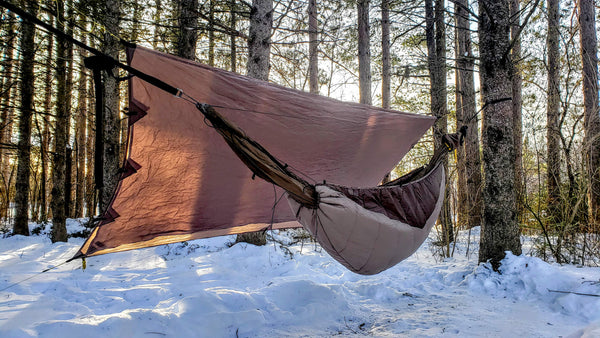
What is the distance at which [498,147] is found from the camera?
95.4 inches

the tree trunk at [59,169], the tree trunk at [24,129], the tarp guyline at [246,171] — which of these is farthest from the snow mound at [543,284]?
the tree trunk at [24,129]

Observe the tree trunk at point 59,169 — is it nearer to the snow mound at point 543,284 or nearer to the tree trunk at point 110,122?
the tree trunk at point 110,122

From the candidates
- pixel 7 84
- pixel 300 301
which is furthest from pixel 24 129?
pixel 300 301

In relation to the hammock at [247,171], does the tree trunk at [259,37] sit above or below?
above

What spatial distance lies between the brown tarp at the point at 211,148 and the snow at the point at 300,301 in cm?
46

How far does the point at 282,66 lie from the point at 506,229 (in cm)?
643

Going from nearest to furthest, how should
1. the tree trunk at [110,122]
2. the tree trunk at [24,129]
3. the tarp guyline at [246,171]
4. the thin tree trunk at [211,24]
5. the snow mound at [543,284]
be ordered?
1. the tarp guyline at [246,171]
2. the snow mound at [543,284]
3. the thin tree trunk at [211,24]
4. the tree trunk at [110,122]
5. the tree trunk at [24,129]

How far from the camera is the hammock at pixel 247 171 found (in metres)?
1.55

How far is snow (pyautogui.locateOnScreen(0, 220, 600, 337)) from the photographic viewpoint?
1689 millimetres

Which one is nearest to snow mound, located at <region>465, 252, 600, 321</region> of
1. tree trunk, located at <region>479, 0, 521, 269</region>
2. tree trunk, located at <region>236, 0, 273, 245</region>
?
tree trunk, located at <region>479, 0, 521, 269</region>

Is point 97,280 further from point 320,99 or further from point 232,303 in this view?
point 320,99

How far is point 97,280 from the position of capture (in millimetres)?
2809

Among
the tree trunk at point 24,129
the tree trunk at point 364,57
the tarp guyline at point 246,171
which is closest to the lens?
the tarp guyline at point 246,171

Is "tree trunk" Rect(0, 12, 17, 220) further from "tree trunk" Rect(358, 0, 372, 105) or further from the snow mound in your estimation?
"tree trunk" Rect(358, 0, 372, 105)
